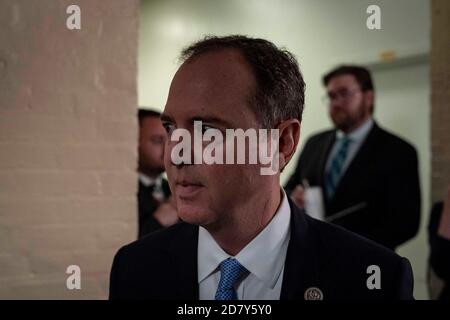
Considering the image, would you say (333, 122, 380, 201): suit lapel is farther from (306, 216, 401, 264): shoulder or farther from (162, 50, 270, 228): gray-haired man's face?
(162, 50, 270, 228): gray-haired man's face

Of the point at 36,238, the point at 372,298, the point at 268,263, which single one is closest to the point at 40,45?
the point at 36,238

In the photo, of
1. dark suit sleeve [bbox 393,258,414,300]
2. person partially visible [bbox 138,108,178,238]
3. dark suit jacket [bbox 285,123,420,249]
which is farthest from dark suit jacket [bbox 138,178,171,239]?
dark suit sleeve [bbox 393,258,414,300]

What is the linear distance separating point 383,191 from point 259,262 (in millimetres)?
616

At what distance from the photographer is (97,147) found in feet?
3.95

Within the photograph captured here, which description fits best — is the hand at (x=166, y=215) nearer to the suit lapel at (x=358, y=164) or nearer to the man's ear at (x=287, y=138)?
the suit lapel at (x=358, y=164)

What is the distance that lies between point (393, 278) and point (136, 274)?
45 centimetres

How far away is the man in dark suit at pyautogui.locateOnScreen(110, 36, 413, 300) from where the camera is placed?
784mm

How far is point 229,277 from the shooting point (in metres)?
0.84

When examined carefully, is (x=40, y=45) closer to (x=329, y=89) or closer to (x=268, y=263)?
(x=268, y=263)

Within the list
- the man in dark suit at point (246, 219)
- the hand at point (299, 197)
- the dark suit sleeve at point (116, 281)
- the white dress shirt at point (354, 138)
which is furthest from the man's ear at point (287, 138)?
the white dress shirt at point (354, 138)

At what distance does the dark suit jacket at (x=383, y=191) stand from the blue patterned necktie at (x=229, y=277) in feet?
1.79

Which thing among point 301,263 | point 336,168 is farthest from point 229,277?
point 336,168
